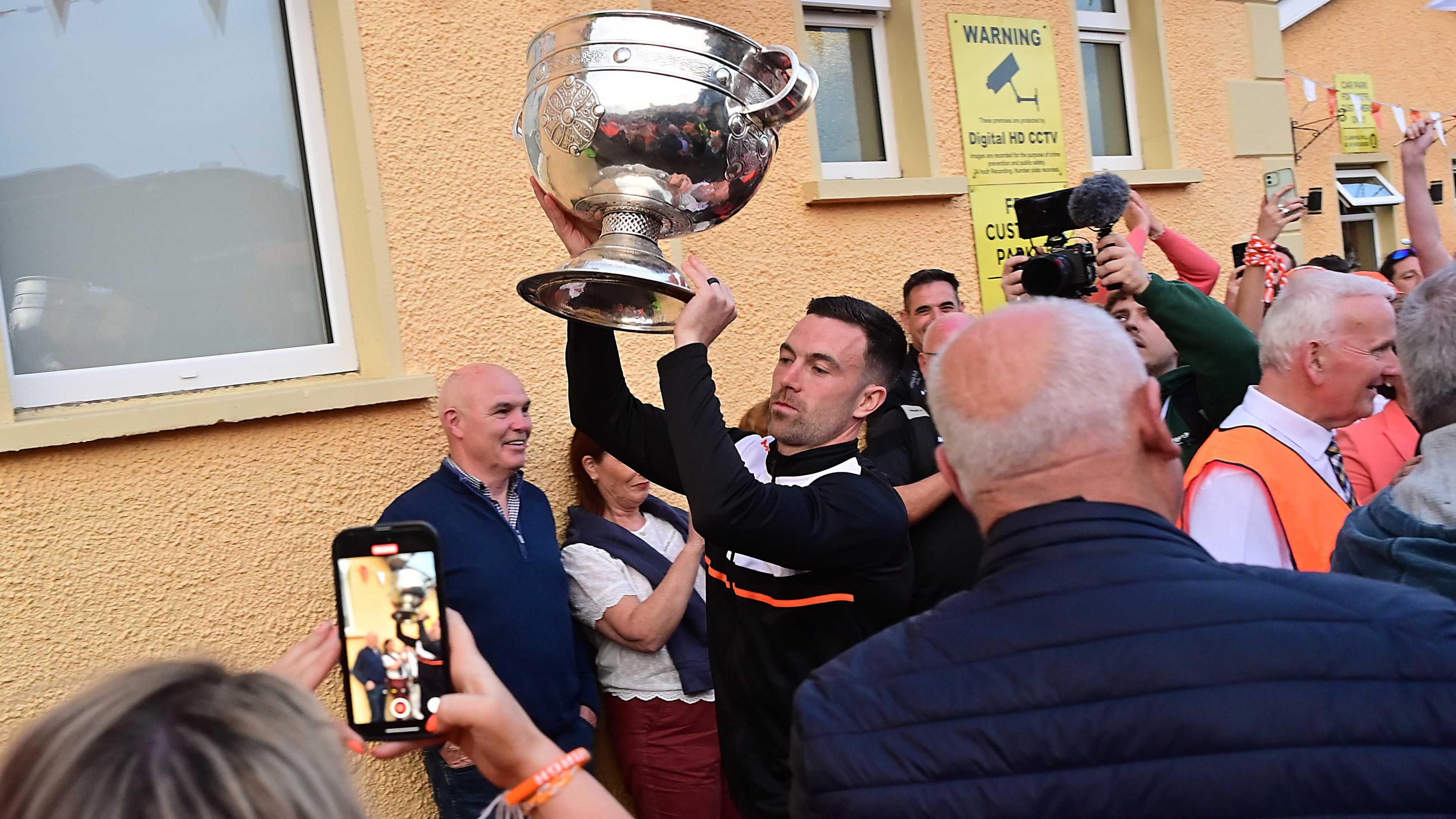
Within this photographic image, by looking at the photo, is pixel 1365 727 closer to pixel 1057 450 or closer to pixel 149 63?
pixel 1057 450

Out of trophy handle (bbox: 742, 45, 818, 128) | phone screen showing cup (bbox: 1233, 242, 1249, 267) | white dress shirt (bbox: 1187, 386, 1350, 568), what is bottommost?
white dress shirt (bbox: 1187, 386, 1350, 568)

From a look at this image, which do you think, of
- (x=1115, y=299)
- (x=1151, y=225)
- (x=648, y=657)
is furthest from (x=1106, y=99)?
(x=648, y=657)

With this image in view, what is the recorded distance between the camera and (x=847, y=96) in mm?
4348

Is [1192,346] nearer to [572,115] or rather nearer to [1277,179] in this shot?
[572,115]

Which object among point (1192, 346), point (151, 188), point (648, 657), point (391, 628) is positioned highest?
point (151, 188)

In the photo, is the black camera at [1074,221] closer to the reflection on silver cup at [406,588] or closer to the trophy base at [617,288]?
the trophy base at [617,288]

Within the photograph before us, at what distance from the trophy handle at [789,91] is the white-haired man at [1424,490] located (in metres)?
1.13

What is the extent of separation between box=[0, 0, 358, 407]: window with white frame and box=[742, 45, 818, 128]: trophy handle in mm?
1640

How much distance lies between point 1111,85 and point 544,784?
478 centimetres

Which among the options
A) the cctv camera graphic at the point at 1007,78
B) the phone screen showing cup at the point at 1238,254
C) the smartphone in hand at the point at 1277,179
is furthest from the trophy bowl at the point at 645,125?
the smartphone in hand at the point at 1277,179

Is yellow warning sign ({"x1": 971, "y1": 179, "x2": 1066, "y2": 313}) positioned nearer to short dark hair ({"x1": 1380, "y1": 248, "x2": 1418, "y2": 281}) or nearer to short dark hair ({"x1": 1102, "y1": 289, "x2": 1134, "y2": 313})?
short dark hair ({"x1": 1102, "y1": 289, "x2": 1134, "y2": 313})

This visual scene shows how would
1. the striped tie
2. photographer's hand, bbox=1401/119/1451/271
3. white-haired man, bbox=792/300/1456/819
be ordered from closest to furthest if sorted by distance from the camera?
white-haired man, bbox=792/300/1456/819
the striped tie
photographer's hand, bbox=1401/119/1451/271

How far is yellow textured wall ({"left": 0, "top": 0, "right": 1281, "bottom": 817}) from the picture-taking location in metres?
2.65

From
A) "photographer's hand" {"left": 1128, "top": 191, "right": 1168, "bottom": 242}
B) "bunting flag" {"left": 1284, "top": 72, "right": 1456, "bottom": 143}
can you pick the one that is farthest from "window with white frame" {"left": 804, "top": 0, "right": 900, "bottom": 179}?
"bunting flag" {"left": 1284, "top": 72, "right": 1456, "bottom": 143}
